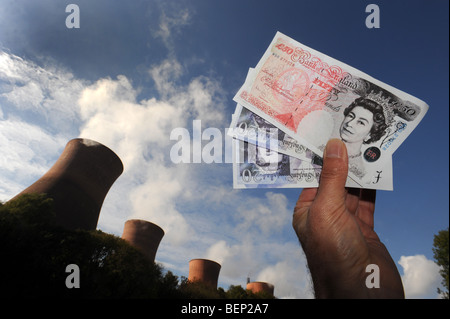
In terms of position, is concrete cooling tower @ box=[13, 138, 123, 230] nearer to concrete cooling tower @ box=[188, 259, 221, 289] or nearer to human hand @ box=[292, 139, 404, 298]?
concrete cooling tower @ box=[188, 259, 221, 289]

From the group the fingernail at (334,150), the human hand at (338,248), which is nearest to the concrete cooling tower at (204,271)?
the human hand at (338,248)

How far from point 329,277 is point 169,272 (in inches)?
577

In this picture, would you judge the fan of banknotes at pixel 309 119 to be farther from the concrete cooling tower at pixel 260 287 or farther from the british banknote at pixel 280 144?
the concrete cooling tower at pixel 260 287

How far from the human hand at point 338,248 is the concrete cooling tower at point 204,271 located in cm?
2351

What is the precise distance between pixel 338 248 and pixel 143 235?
69.2ft

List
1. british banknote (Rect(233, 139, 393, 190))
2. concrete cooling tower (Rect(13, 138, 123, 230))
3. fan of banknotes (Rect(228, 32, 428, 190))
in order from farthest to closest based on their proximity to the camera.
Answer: concrete cooling tower (Rect(13, 138, 123, 230)) → british banknote (Rect(233, 139, 393, 190)) → fan of banknotes (Rect(228, 32, 428, 190))

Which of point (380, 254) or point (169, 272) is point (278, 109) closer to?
point (380, 254)

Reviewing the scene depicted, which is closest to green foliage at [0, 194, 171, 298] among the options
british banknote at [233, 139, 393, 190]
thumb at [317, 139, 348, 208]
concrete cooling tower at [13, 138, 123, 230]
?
concrete cooling tower at [13, 138, 123, 230]

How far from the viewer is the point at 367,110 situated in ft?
12.4

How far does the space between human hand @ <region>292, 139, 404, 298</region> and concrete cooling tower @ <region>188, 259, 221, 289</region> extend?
23514mm

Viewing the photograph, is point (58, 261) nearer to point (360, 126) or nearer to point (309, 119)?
point (309, 119)

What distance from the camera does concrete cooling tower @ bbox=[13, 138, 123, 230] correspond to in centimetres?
1488
